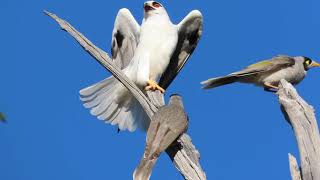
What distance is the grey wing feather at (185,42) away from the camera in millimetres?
10109

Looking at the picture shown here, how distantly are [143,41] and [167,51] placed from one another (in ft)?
1.08

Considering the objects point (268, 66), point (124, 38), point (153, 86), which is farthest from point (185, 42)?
point (268, 66)

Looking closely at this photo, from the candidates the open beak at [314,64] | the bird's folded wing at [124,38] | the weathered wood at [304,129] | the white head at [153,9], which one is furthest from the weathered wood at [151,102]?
the open beak at [314,64]

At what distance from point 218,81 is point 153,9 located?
75.2 inches

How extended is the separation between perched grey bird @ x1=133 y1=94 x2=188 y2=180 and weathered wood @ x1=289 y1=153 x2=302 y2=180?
1151mm

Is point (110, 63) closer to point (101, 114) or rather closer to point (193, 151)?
point (193, 151)

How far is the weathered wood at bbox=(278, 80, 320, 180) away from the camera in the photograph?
19.5ft

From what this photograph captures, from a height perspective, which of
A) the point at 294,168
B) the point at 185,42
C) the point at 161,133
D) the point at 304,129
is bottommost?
the point at 294,168

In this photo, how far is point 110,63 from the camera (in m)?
7.56

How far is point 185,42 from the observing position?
→ 1035 centimetres

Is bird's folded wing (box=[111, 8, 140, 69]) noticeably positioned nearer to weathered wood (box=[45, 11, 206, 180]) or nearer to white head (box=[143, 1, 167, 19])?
white head (box=[143, 1, 167, 19])

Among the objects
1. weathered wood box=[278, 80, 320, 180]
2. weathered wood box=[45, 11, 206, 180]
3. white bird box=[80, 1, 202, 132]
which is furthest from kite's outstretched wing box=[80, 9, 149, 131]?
weathered wood box=[278, 80, 320, 180]

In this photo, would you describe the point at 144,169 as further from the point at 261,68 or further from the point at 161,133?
the point at 261,68

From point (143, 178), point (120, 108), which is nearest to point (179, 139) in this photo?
point (143, 178)
